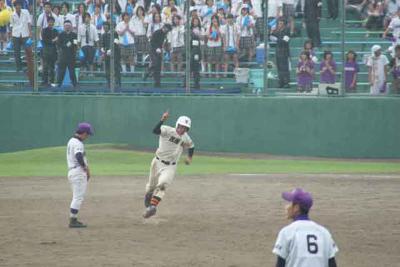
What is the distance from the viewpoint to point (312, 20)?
27.3 metres

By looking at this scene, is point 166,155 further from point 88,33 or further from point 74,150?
point 88,33

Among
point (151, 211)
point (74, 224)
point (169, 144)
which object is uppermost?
point (169, 144)

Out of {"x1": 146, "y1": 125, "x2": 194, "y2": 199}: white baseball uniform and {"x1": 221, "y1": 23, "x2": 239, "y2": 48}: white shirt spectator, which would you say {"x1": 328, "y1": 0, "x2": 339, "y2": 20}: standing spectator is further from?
{"x1": 146, "y1": 125, "x2": 194, "y2": 199}: white baseball uniform

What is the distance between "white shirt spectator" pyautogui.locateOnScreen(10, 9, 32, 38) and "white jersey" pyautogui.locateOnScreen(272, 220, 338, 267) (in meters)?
22.2

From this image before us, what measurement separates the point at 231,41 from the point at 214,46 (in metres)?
0.51

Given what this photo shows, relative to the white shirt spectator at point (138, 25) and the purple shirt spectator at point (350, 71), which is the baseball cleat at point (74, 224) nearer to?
the purple shirt spectator at point (350, 71)

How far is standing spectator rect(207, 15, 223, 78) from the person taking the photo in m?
27.9

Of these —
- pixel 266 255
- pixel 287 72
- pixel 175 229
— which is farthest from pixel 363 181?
pixel 266 255

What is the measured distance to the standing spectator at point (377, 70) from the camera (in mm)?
26445

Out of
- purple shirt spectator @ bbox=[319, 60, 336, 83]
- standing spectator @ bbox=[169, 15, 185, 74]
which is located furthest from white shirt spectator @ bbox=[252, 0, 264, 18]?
purple shirt spectator @ bbox=[319, 60, 336, 83]

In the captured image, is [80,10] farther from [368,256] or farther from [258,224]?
[368,256]

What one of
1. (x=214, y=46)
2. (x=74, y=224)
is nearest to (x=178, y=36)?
(x=214, y=46)

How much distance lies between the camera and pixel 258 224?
1639 cm

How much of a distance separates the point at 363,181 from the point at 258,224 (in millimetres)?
6389
